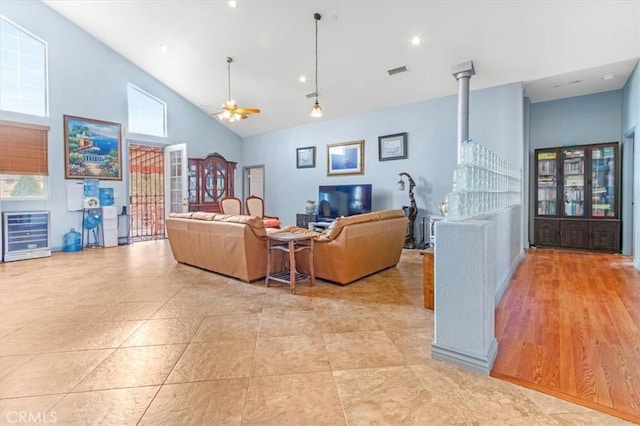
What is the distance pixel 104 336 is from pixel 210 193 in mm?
6183

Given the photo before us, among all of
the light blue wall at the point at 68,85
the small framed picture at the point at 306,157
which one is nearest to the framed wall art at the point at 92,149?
the light blue wall at the point at 68,85

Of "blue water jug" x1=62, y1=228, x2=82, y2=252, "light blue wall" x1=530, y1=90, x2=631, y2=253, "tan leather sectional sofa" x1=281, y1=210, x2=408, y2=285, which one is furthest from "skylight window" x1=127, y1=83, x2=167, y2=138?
"light blue wall" x1=530, y1=90, x2=631, y2=253

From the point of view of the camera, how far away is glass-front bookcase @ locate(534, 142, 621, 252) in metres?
5.72

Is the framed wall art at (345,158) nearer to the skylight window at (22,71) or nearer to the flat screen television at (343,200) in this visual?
the flat screen television at (343,200)

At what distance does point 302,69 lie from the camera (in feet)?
19.9

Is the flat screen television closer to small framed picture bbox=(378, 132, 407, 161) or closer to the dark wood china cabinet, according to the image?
small framed picture bbox=(378, 132, 407, 161)

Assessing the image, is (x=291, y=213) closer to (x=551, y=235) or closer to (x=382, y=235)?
(x=382, y=235)

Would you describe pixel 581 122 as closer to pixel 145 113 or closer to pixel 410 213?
pixel 410 213

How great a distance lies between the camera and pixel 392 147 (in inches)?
265

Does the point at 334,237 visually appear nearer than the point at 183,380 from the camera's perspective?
No

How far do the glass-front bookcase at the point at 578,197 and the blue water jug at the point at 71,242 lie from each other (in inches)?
358

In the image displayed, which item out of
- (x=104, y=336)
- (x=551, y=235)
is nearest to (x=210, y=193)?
(x=104, y=336)

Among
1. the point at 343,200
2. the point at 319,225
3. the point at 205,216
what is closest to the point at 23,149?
the point at 205,216

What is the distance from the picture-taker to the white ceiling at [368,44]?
4.12 meters
